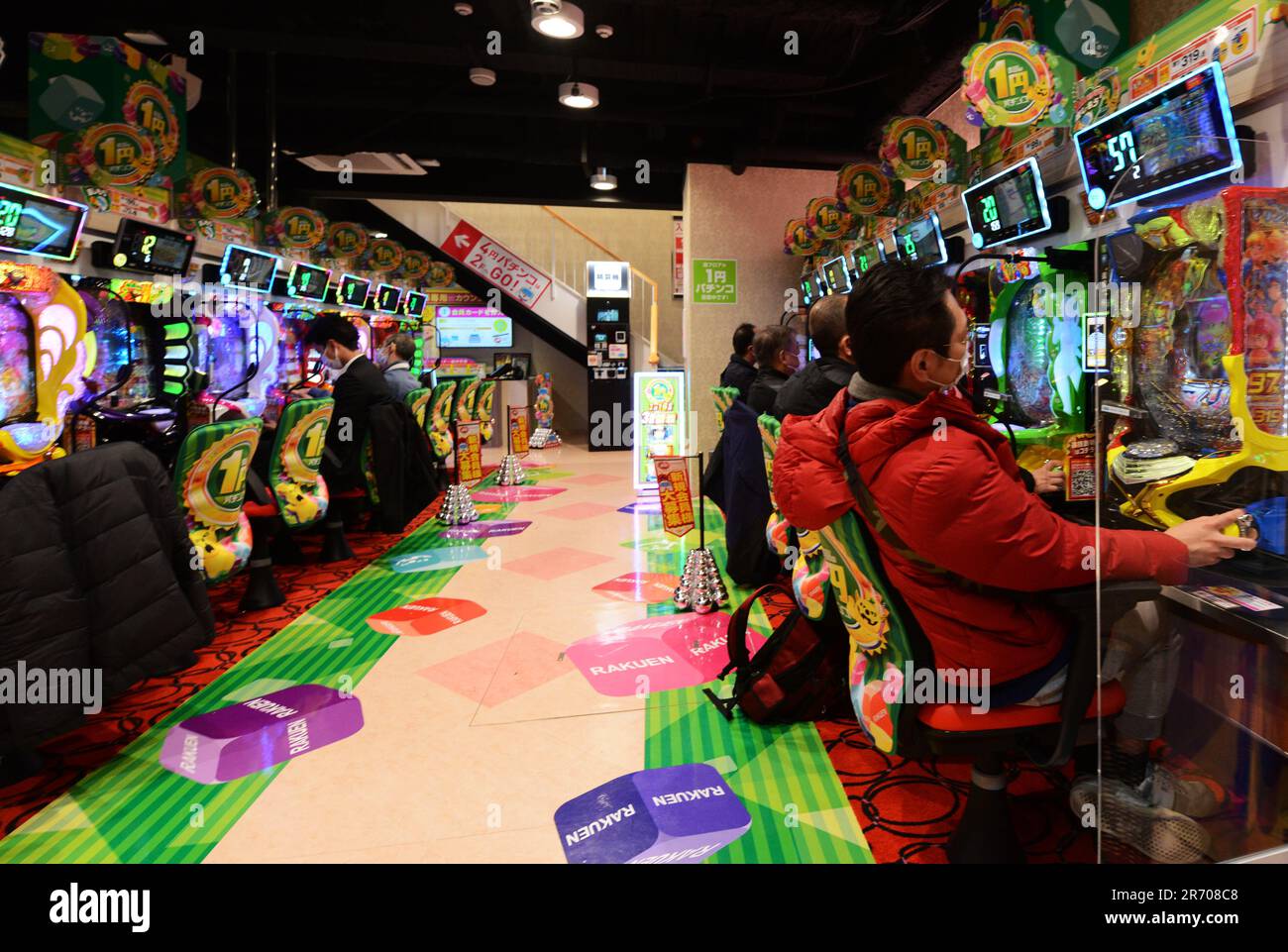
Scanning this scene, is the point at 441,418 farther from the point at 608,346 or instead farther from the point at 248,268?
the point at 608,346

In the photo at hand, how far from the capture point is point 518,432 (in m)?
8.35

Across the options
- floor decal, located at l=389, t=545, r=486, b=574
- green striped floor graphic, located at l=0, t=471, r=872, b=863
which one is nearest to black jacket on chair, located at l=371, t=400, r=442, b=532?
floor decal, located at l=389, t=545, r=486, b=574

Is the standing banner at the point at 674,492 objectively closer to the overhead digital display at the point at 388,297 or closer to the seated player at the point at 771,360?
the seated player at the point at 771,360

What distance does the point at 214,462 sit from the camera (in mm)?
2750

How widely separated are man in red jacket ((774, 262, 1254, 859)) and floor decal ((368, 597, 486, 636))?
2.37 meters

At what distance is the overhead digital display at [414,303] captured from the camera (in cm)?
1027

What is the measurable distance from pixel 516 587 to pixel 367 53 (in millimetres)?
4493

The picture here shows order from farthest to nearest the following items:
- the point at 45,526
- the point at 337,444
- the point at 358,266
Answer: the point at 358,266
the point at 337,444
the point at 45,526

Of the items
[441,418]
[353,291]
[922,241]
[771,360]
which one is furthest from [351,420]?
[353,291]

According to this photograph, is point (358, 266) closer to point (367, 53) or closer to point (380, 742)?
point (367, 53)

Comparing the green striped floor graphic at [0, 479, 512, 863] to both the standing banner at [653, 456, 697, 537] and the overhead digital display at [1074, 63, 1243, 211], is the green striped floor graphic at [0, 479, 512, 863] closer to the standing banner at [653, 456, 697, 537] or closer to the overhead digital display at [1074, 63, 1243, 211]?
the standing banner at [653, 456, 697, 537]

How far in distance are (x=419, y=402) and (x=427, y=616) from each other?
197 centimetres

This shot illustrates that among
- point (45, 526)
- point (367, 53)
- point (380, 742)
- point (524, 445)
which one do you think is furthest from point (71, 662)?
point (524, 445)

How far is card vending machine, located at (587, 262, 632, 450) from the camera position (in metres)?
10.8
